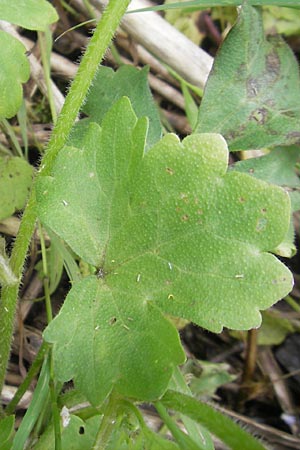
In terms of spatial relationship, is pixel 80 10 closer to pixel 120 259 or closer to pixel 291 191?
pixel 291 191

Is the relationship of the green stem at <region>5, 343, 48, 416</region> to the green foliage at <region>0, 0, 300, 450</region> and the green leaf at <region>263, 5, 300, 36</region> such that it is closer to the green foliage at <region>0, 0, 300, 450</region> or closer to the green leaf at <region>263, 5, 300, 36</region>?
the green foliage at <region>0, 0, 300, 450</region>

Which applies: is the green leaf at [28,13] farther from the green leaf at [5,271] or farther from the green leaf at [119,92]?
the green leaf at [5,271]

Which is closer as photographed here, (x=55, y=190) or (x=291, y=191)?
(x=55, y=190)

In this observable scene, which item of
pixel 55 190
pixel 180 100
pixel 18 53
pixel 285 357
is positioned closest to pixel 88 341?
pixel 55 190

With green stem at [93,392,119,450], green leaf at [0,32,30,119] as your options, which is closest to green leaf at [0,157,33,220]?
green leaf at [0,32,30,119]

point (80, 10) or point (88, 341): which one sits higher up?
point (80, 10)

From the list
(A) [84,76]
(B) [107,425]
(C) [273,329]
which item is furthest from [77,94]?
(C) [273,329]
